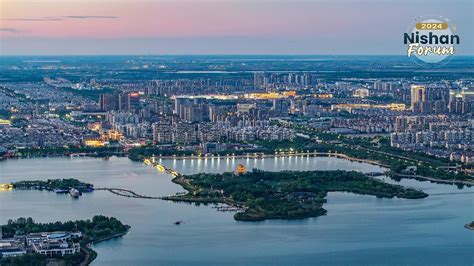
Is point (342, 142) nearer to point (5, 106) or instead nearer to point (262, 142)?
point (262, 142)

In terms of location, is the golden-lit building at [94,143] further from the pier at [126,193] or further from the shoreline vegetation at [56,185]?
the pier at [126,193]

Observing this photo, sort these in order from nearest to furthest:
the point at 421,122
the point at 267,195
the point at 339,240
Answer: the point at 339,240 < the point at 267,195 < the point at 421,122

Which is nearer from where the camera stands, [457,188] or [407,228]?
[407,228]

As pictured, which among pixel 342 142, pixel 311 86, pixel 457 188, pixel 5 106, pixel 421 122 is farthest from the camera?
pixel 311 86

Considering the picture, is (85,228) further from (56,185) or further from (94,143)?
(94,143)

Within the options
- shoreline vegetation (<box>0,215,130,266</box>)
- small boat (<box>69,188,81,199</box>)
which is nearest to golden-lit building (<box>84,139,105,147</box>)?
small boat (<box>69,188,81,199</box>)

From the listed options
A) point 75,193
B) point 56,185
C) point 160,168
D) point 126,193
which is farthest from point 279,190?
point 160,168

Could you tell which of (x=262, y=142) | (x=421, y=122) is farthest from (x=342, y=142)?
(x=421, y=122)
